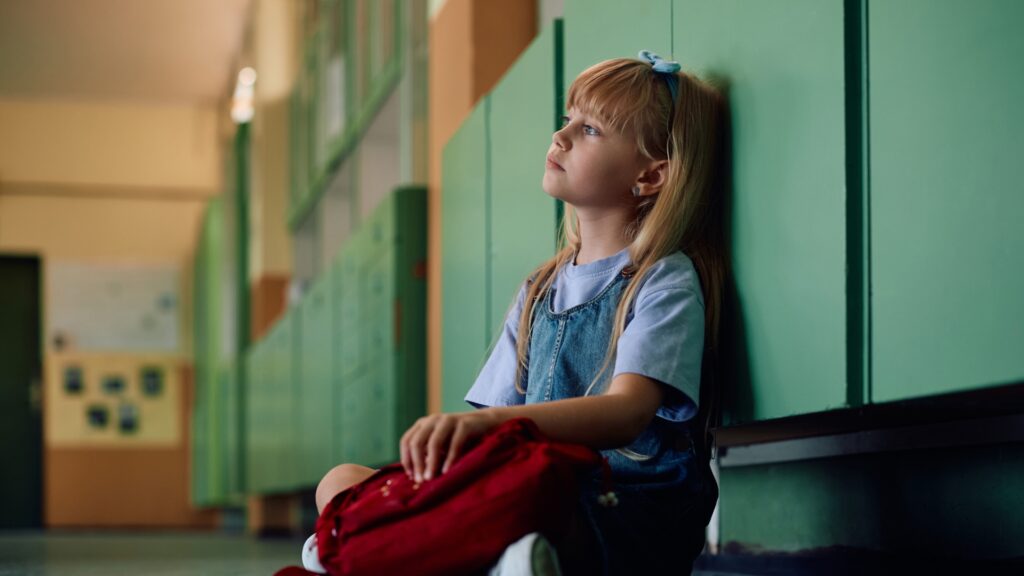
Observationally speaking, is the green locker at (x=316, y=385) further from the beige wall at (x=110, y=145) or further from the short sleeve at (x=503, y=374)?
the beige wall at (x=110, y=145)

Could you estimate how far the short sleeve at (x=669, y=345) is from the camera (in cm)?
155

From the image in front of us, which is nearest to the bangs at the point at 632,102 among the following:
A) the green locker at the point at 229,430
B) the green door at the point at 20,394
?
the green locker at the point at 229,430

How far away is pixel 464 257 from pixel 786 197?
5.35 feet

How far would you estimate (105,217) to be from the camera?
1066cm

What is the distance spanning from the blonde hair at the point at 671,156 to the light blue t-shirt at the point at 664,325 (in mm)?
35

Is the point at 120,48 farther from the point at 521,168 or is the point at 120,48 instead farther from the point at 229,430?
the point at 521,168

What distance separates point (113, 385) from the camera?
10375 mm

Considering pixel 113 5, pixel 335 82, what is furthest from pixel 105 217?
pixel 335 82

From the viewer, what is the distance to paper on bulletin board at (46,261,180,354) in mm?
10375

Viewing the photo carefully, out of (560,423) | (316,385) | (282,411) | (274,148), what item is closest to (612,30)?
(560,423)

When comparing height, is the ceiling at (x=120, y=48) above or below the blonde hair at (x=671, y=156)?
above

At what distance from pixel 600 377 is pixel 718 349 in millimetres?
203

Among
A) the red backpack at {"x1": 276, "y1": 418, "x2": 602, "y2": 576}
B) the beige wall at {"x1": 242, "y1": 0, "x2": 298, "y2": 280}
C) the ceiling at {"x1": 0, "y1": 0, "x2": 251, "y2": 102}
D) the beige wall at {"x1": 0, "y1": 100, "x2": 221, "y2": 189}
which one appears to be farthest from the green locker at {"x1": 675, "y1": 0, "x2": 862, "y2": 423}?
the beige wall at {"x1": 0, "y1": 100, "x2": 221, "y2": 189}

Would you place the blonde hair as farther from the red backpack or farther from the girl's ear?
the red backpack
